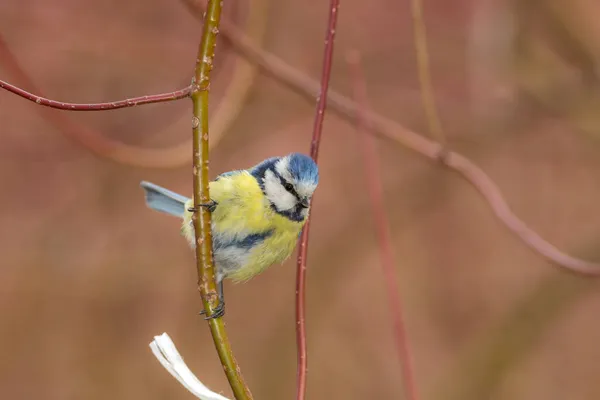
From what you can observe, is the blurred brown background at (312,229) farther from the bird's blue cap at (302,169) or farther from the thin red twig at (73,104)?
the thin red twig at (73,104)

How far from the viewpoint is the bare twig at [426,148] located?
5.49 ft

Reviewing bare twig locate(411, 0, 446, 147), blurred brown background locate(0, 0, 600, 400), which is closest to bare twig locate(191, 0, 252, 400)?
bare twig locate(411, 0, 446, 147)

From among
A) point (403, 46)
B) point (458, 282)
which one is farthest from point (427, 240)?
point (403, 46)

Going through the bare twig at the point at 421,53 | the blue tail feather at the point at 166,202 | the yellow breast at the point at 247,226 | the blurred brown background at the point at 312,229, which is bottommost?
the yellow breast at the point at 247,226

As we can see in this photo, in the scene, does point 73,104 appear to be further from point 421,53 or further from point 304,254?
point 421,53

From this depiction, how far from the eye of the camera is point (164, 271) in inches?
143

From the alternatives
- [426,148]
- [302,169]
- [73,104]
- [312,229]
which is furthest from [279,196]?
[312,229]

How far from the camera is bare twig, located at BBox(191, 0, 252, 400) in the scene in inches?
40.3

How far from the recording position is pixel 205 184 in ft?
3.63

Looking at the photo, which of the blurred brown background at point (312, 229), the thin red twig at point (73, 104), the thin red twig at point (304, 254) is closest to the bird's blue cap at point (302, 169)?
the thin red twig at point (304, 254)

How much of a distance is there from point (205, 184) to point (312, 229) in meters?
2.63

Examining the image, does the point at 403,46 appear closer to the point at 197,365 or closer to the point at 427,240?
the point at 427,240

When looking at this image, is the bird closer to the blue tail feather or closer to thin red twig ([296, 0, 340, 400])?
the blue tail feather

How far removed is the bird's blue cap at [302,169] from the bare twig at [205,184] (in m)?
0.42
